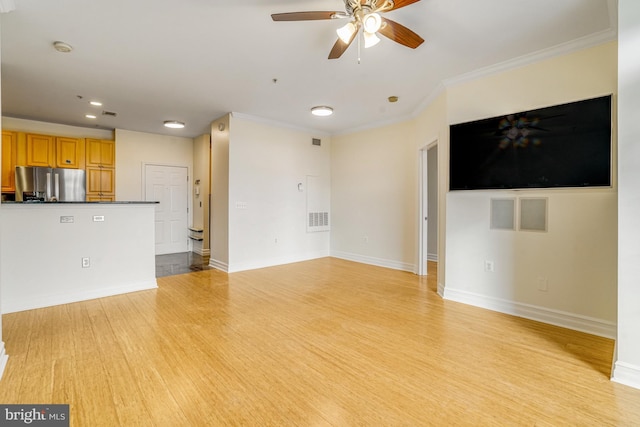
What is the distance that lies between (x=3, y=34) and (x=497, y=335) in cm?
529

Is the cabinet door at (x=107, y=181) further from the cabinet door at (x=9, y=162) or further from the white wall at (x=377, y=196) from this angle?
the white wall at (x=377, y=196)

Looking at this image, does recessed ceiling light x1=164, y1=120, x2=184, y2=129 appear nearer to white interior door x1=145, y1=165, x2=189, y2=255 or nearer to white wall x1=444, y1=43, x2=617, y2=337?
white interior door x1=145, y1=165, x2=189, y2=255

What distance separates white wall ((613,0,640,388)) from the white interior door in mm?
7489

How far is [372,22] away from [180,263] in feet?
18.2

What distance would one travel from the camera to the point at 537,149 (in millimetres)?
3098

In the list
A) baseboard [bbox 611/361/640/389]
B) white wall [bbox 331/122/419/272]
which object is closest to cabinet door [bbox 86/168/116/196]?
white wall [bbox 331/122/419/272]

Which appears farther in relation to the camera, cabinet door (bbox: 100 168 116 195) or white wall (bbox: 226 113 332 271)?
cabinet door (bbox: 100 168 116 195)

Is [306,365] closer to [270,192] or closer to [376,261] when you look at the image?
[376,261]

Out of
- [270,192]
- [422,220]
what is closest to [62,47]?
[270,192]

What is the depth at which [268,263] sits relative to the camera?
5.76m

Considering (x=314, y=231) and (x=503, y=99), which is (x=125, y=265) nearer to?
(x=314, y=231)

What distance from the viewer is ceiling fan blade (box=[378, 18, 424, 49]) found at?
221 cm

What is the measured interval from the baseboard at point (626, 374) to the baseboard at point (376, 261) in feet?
10.3

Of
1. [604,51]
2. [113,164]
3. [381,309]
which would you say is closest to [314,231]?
[381,309]
